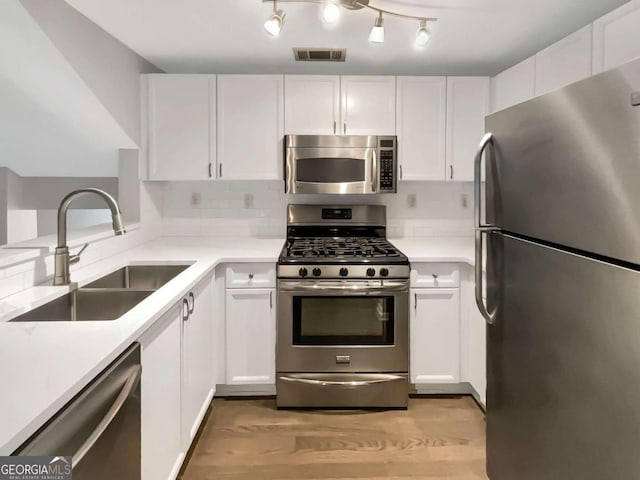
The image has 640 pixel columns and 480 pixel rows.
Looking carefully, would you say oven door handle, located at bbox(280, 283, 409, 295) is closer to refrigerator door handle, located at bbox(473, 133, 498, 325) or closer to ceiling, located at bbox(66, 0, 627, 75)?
refrigerator door handle, located at bbox(473, 133, 498, 325)

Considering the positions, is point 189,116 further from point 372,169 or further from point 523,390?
point 523,390

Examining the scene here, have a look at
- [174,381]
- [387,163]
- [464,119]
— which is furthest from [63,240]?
[464,119]

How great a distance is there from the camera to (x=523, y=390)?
54.8 inches

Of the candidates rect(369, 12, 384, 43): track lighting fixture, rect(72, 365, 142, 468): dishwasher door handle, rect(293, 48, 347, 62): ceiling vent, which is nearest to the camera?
rect(72, 365, 142, 468): dishwasher door handle

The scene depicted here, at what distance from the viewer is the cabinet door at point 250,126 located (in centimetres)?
313

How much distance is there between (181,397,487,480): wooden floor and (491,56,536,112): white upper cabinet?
1860 mm

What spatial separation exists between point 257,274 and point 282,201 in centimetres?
85

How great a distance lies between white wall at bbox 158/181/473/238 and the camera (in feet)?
Result: 11.5

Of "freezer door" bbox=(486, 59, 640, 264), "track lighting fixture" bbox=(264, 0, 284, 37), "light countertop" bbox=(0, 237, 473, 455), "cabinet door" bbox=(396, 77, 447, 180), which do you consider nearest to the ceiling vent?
"cabinet door" bbox=(396, 77, 447, 180)

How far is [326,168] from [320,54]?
71 cm

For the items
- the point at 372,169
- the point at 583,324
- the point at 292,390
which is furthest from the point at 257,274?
the point at 583,324

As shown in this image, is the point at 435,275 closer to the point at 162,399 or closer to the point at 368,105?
the point at 368,105

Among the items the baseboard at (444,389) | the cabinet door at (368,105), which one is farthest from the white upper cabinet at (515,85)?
the baseboard at (444,389)

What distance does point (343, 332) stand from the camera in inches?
109
